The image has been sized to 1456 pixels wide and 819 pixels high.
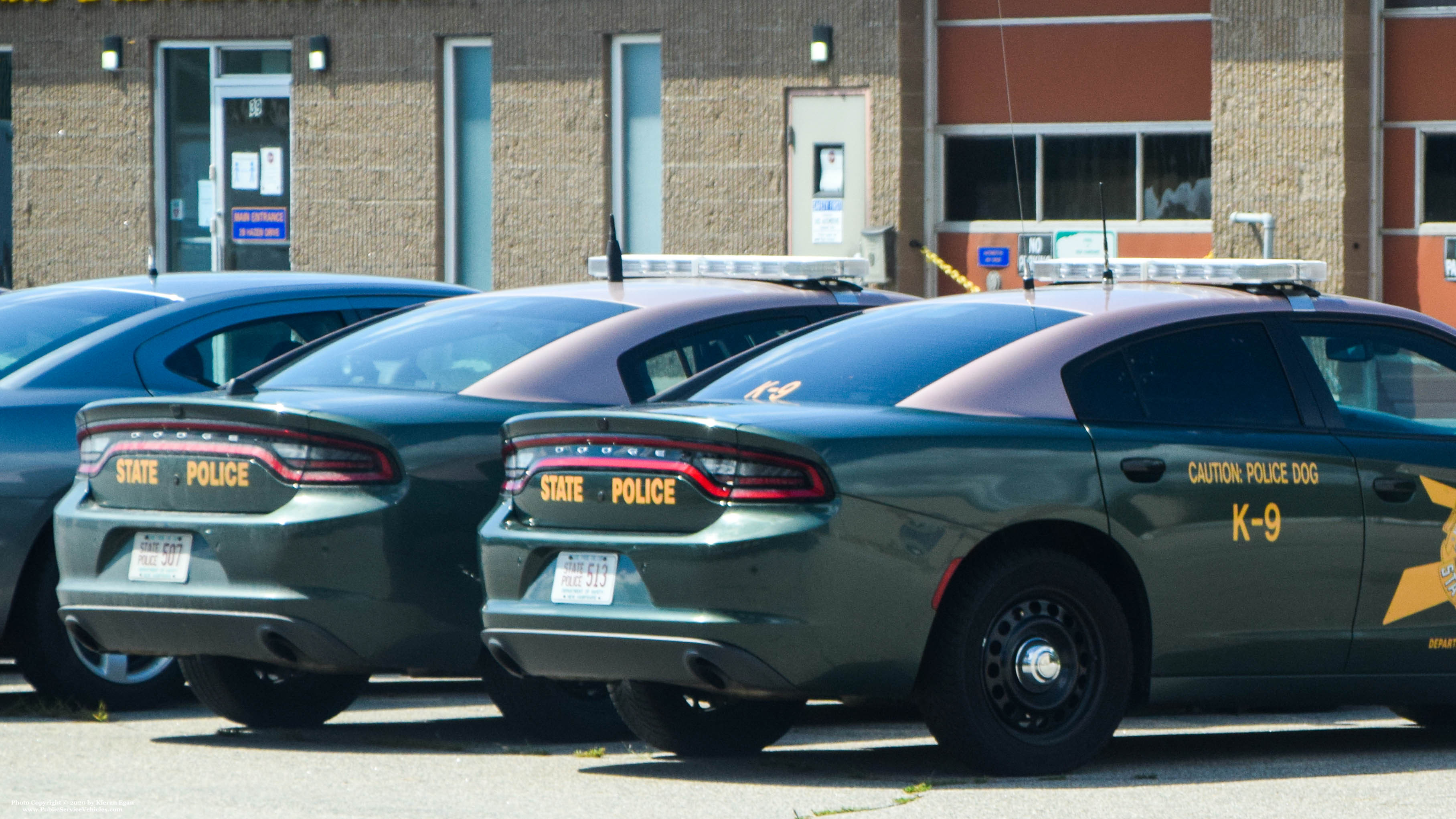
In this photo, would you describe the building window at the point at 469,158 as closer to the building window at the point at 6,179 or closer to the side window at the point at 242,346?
the building window at the point at 6,179

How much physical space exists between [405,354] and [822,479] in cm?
201

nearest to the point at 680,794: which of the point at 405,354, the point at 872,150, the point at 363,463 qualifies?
the point at 363,463

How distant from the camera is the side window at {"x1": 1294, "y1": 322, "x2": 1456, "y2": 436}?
6.58 meters

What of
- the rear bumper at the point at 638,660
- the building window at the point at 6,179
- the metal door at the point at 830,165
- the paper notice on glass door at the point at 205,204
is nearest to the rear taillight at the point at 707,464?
the rear bumper at the point at 638,660

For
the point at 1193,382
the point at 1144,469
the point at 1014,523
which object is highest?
the point at 1193,382

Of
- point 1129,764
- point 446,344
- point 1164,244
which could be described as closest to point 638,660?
point 1129,764

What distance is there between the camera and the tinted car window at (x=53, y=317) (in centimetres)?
786

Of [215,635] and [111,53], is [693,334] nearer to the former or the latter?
[215,635]

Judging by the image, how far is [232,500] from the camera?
6.38 metres

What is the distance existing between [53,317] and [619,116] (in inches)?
444


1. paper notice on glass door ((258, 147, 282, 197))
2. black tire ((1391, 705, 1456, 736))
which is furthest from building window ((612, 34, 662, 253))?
black tire ((1391, 705, 1456, 736))

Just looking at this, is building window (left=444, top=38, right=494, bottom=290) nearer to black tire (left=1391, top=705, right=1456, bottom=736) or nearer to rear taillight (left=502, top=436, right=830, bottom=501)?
black tire (left=1391, top=705, right=1456, bottom=736)

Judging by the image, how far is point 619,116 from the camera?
1906 cm

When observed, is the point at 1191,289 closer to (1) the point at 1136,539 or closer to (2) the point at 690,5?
(1) the point at 1136,539
